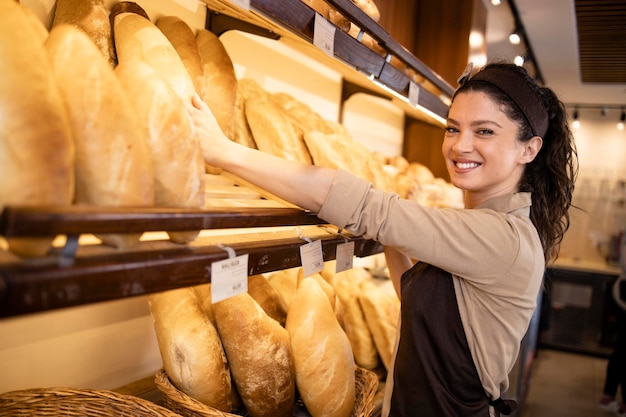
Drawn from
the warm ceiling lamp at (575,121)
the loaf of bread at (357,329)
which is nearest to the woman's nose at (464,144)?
the loaf of bread at (357,329)

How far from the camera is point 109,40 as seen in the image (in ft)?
3.80

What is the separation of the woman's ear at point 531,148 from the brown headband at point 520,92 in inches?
0.6

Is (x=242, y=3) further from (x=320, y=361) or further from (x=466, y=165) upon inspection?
(x=320, y=361)

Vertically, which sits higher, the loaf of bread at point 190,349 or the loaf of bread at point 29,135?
the loaf of bread at point 29,135

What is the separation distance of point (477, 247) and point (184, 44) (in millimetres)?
843

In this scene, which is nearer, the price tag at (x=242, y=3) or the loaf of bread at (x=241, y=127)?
the price tag at (x=242, y=3)

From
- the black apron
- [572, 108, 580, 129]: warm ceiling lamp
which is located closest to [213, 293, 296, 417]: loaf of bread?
the black apron

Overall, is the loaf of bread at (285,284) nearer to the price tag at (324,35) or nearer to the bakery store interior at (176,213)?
the bakery store interior at (176,213)

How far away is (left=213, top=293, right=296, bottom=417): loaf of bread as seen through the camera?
4.32ft

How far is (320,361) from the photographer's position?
145 cm

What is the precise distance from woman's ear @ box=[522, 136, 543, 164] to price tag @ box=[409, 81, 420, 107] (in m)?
0.56

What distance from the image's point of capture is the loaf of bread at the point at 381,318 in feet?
6.40

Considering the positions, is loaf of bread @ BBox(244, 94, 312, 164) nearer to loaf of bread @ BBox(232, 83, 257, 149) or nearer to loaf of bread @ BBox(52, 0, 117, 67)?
loaf of bread @ BBox(232, 83, 257, 149)

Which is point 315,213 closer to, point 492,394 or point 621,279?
point 492,394
